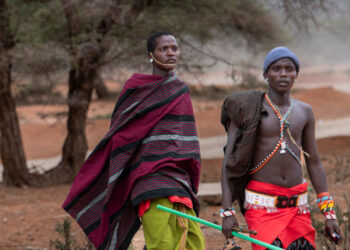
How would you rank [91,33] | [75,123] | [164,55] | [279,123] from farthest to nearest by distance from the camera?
[75,123] < [91,33] < [164,55] < [279,123]

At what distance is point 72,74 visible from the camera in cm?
919

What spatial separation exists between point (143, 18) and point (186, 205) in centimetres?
548

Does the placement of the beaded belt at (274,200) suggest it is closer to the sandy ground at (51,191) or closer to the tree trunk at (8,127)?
the sandy ground at (51,191)

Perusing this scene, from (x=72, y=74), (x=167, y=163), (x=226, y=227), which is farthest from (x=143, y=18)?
(x=226, y=227)

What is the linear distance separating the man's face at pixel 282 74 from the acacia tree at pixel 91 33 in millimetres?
4785

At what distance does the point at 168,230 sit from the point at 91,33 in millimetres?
5410

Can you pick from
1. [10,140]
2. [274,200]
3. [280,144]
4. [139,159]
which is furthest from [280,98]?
[10,140]

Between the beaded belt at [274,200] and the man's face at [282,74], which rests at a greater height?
the man's face at [282,74]

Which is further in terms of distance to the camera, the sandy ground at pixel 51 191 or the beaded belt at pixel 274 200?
the sandy ground at pixel 51 191

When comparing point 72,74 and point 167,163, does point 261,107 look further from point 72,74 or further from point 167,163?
point 72,74

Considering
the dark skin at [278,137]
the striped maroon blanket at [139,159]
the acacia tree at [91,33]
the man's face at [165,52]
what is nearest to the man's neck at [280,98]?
the dark skin at [278,137]

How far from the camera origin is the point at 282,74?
3.00 metres

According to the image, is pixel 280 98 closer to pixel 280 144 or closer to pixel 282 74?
pixel 282 74

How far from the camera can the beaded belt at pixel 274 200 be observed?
292cm
